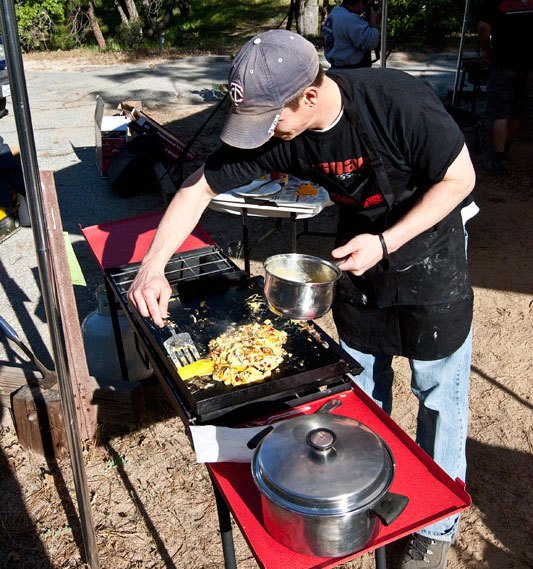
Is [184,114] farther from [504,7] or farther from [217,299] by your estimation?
[217,299]

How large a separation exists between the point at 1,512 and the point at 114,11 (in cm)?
2605

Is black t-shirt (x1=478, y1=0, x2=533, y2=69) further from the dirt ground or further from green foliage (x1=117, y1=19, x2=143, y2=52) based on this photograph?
green foliage (x1=117, y1=19, x2=143, y2=52)

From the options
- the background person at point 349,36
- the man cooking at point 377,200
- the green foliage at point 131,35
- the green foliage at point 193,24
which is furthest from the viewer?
the green foliage at point 131,35

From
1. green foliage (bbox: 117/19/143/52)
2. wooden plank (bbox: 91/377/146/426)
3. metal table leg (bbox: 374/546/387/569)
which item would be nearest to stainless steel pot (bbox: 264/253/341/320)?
metal table leg (bbox: 374/546/387/569)

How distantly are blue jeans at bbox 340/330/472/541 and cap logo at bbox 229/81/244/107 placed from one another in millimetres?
1147

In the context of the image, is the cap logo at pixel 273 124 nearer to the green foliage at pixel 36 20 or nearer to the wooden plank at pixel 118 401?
the wooden plank at pixel 118 401

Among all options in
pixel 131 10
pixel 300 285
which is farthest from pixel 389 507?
pixel 131 10

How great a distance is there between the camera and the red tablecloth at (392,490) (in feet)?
5.00

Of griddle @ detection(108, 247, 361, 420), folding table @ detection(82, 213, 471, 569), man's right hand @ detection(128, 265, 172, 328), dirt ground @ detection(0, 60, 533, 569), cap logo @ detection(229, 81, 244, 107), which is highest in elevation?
cap logo @ detection(229, 81, 244, 107)

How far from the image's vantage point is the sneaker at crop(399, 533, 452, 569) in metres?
2.45

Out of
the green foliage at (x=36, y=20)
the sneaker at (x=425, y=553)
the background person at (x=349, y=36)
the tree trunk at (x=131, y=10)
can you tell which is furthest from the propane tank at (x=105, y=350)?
the green foliage at (x=36, y=20)

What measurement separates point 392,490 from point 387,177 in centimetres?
99

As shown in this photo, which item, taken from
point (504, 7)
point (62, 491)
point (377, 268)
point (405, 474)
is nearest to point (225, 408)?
point (405, 474)

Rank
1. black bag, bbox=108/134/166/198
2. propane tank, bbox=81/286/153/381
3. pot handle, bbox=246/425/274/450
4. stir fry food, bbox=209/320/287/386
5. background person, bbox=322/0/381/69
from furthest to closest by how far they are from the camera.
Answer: black bag, bbox=108/134/166/198
background person, bbox=322/0/381/69
propane tank, bbox=81/286/153/381
stir fry food, bbox=209/320/287/386
pot handle, bbox=246/425/274/450
